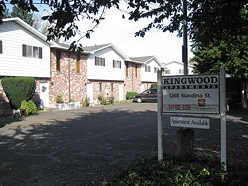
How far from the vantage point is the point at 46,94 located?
22.2m

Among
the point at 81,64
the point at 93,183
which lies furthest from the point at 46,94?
the point at 93,183

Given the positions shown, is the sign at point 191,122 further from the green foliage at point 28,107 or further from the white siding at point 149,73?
the white siding at point 149,73

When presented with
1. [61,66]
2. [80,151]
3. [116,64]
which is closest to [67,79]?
[61,66]

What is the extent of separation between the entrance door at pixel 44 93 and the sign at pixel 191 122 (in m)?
18.9

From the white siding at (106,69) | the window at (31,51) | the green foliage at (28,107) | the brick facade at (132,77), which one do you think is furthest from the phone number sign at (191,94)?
the brick facade at (132,77)

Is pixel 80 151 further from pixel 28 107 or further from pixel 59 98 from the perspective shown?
pixel 59 98

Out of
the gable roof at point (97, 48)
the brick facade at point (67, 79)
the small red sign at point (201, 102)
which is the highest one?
the gable roof at point (97, 48)

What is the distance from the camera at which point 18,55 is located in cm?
1950

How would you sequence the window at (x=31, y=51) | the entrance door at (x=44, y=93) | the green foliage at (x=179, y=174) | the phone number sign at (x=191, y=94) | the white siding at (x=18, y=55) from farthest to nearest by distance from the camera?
the entrance door at (x=44, y=93) → the window at (x=31, y=51) → the white siding at (x=18, y=55) → the phone number sign at (x=191, y=94) → the green foliage at (x=179, y=174)

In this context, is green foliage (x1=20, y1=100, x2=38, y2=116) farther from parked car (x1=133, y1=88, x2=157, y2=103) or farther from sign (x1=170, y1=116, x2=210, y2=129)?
parked car (x1=133, y1=88, x2=157, y2=103)

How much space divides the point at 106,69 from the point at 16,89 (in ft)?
45.2

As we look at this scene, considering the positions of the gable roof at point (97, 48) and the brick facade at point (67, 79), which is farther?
the gable roof at point (97, 48)

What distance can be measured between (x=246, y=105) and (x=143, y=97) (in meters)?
14.2

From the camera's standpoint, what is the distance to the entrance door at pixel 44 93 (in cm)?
2178
